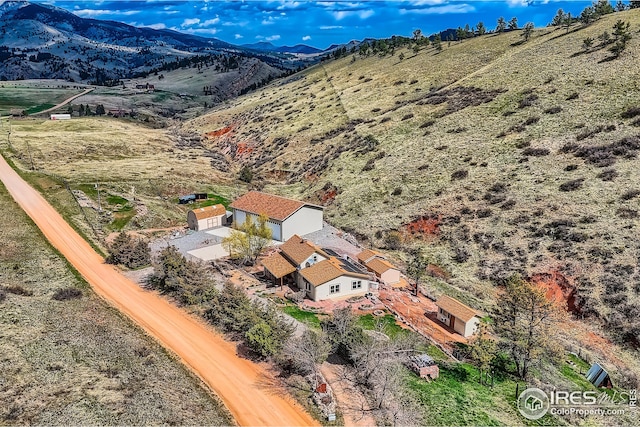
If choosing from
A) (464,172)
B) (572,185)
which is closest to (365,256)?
(464,172)

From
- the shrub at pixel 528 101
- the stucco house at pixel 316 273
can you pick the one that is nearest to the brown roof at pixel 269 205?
the stucco house at pixel 316 273

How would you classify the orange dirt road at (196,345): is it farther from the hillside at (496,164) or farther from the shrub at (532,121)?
the shrub at (532,121)

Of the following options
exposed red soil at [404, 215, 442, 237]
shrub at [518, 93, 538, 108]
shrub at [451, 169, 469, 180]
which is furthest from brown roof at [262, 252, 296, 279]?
shrub at [518, 93, 538, 108]

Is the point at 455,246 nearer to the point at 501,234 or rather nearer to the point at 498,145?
the point at 501,234

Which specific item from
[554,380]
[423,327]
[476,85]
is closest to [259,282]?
[423,327]

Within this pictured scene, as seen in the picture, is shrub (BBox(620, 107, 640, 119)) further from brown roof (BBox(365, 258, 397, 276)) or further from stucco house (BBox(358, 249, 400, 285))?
brown roof (BBox(365, 258, 397, 276))

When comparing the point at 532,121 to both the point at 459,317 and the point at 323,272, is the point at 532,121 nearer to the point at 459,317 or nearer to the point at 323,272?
the point at 459,317
